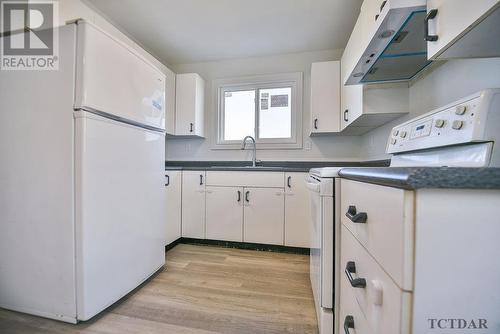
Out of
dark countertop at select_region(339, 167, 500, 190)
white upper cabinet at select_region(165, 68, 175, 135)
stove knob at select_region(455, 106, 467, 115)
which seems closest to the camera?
dark countertop at select_region(339, 167, 500, 190)

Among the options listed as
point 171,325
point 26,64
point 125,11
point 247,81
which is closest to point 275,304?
point 171,325

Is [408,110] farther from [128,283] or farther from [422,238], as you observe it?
[128,283]

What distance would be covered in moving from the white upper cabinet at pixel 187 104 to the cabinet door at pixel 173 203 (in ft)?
1.99

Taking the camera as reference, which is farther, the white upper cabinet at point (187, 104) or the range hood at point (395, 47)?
the white upper cabinet at point (187, 104)

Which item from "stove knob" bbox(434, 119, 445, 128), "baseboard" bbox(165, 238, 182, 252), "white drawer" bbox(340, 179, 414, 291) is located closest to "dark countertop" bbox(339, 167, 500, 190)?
"white drawer" bbox(340, 179, 414, 291)

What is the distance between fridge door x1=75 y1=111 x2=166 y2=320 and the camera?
3.64ft

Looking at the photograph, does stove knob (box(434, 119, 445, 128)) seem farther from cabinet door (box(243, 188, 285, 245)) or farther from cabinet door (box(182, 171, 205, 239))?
cabinet door (box(182, 171, 205, 239))

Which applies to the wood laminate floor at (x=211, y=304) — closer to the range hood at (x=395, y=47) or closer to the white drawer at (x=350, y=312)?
the white drawer at (x=350, y=312)

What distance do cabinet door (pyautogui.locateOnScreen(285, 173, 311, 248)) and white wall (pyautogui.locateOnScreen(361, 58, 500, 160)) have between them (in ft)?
3.10

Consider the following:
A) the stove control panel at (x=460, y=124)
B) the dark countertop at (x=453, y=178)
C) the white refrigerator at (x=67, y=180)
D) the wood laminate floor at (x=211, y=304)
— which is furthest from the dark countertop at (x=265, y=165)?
the dark countertop at (x=453, y=178)

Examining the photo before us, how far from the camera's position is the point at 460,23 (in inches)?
25.1

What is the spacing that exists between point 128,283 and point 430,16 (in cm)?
199

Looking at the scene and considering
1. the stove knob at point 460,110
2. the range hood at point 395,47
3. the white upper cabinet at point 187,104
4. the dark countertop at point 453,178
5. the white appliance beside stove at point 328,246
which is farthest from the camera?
the white upper cabinet at point 187,104

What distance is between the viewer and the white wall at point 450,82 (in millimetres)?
922
